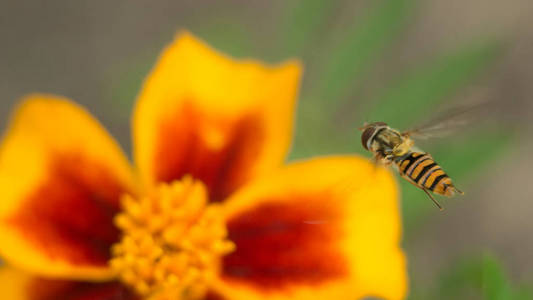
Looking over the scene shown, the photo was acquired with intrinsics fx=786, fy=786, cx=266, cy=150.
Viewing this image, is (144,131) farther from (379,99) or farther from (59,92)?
(59,92)

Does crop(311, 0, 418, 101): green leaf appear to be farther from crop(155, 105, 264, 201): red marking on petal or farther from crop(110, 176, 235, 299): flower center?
crop(110, 176, 235, 299): flower center

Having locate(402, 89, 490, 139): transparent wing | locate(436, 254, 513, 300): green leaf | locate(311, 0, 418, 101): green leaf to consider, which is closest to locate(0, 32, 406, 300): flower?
locate(402, 89, 490, 139): transparent wing

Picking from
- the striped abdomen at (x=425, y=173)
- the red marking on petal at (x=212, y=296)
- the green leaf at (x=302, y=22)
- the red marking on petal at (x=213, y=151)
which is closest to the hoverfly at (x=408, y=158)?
the striped abdomen at (x=425, y=173)

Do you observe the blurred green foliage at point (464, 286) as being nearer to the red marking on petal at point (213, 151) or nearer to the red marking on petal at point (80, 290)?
the red marking on petal at point (213, 151)

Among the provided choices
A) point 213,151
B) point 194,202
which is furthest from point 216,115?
point 194,202

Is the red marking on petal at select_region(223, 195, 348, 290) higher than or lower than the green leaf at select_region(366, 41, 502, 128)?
lower

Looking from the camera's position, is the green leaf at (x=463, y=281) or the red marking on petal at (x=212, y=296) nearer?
the red marking on petal at (x=212, y=296)
